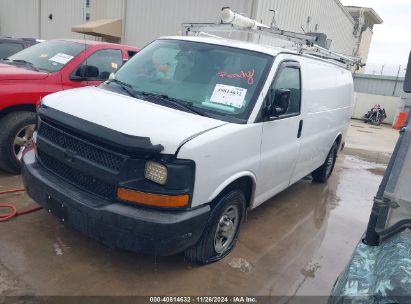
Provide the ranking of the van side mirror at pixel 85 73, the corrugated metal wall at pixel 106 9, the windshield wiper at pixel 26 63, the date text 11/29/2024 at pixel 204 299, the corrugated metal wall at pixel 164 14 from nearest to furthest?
the date text 11/29/2024 at pixel 204 299 → the van side mirror at pixel 85 73 → the windshield wiper at pixel 26 63 → the corrugated metal wall at pixel 164 14 → the corrugated metal wall at pixel 106 9

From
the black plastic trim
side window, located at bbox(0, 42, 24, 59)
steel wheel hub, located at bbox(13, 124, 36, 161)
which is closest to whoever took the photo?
the black plastic trim

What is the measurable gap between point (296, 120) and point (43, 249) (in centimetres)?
309

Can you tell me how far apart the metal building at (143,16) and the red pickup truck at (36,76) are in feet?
15.1

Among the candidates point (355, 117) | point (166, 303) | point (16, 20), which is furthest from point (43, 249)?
point (355, 117)

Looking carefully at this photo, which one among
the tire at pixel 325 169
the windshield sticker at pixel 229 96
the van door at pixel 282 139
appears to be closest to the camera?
the windshield sticker at pixel 229 96

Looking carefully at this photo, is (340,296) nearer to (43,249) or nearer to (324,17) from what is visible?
(43,249)

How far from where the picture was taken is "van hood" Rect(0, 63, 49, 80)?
4.83m

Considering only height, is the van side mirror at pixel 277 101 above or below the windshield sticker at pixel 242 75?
below

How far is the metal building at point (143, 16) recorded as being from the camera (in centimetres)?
1299

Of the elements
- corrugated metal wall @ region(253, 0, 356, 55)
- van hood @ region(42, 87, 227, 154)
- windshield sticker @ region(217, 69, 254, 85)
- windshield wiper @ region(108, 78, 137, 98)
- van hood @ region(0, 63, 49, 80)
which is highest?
corrugated metal wall @ region(253, 0, 356, 55)

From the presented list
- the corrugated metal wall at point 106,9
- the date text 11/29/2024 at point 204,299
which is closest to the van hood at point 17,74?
the date text 11/29/2024 at point 204,299

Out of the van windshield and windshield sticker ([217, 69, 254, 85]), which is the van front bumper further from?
windshield sticker ([217, 69, 254, 85])

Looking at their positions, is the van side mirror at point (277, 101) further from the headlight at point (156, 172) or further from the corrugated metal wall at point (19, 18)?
the corrugated metal wall at point (19, 18)

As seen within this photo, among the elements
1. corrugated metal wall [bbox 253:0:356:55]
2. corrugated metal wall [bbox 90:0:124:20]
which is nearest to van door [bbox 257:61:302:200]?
corrugated metal wall [bbox 253:0:356:55]
